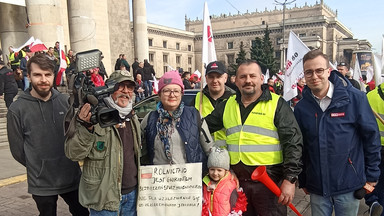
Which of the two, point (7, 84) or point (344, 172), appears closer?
point (344, 172)

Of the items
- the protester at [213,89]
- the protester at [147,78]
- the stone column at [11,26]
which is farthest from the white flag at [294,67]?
the stone column at [11,26]

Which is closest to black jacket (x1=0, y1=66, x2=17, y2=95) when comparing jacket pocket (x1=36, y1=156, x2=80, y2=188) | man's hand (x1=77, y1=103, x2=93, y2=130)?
jacket pocket (x1=36, y1=156, x2=80, y2=188)

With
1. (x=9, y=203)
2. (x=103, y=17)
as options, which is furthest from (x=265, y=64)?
(x=9, y=203)

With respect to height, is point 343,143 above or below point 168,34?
below

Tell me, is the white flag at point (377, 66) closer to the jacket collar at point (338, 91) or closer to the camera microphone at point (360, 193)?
the jacket collar at point (338, 91)

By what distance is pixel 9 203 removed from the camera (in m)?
4.72

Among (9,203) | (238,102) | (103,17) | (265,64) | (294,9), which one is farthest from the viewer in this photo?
(294,9)

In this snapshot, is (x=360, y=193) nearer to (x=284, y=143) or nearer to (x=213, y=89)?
(x=284, y=143)

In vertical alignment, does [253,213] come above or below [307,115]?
below

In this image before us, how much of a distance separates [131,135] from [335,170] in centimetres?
180

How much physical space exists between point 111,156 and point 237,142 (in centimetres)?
107

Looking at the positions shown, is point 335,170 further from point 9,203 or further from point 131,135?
point 9,203

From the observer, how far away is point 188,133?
2.53 m

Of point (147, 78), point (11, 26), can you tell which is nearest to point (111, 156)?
point (147, 78)
